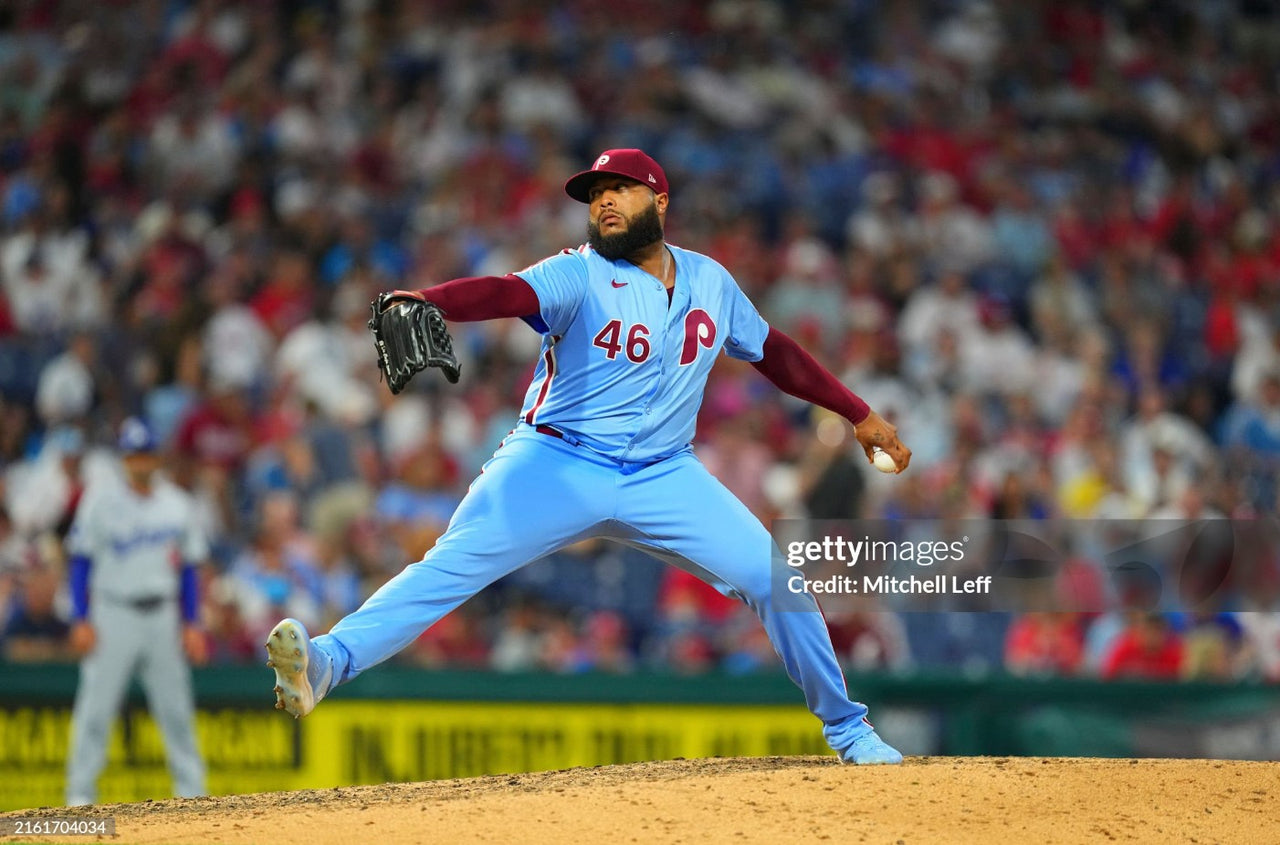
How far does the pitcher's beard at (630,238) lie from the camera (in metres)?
5.20

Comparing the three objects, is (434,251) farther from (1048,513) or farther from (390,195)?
(1048,513)

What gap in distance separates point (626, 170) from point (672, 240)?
6.98m

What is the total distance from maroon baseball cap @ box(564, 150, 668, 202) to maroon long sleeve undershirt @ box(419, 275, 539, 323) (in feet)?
1.55

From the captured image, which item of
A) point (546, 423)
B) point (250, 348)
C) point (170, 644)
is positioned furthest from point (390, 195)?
point (546, 423)

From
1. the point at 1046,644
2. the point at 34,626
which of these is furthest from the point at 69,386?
the point at 1046,644

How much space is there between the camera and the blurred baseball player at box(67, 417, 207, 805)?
8719mm

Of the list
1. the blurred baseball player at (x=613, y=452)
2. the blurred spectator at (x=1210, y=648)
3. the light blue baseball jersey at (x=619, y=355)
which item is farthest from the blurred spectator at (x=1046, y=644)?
the light blue baseball jersey at (x=619, y=355)

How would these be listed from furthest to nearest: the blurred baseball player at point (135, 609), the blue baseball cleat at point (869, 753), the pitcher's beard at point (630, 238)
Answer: the blurred baseball player at point (135, 609) < the blue baseball cleat at point (869, 753) < the pitcher's beard at point (630, 238)

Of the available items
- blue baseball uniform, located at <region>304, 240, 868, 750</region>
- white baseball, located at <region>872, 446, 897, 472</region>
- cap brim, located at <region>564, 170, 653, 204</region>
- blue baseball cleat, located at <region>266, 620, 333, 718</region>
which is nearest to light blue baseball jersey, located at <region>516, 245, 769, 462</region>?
blue baseball uniform, located at <region>304, 240, 868, 750</region>

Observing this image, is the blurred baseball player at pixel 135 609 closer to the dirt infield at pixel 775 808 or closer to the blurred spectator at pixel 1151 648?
the dirt infield at pixel 775 808

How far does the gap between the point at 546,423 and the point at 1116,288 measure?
820 centimetres

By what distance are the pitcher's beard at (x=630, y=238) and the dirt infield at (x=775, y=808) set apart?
5.52ft

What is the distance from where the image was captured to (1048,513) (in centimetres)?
1003

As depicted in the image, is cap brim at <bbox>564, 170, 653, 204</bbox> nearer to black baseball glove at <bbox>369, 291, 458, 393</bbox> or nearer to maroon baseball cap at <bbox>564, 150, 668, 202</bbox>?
maroon baseball cap at <bbox>564, 150, 668, 202</bbox>
